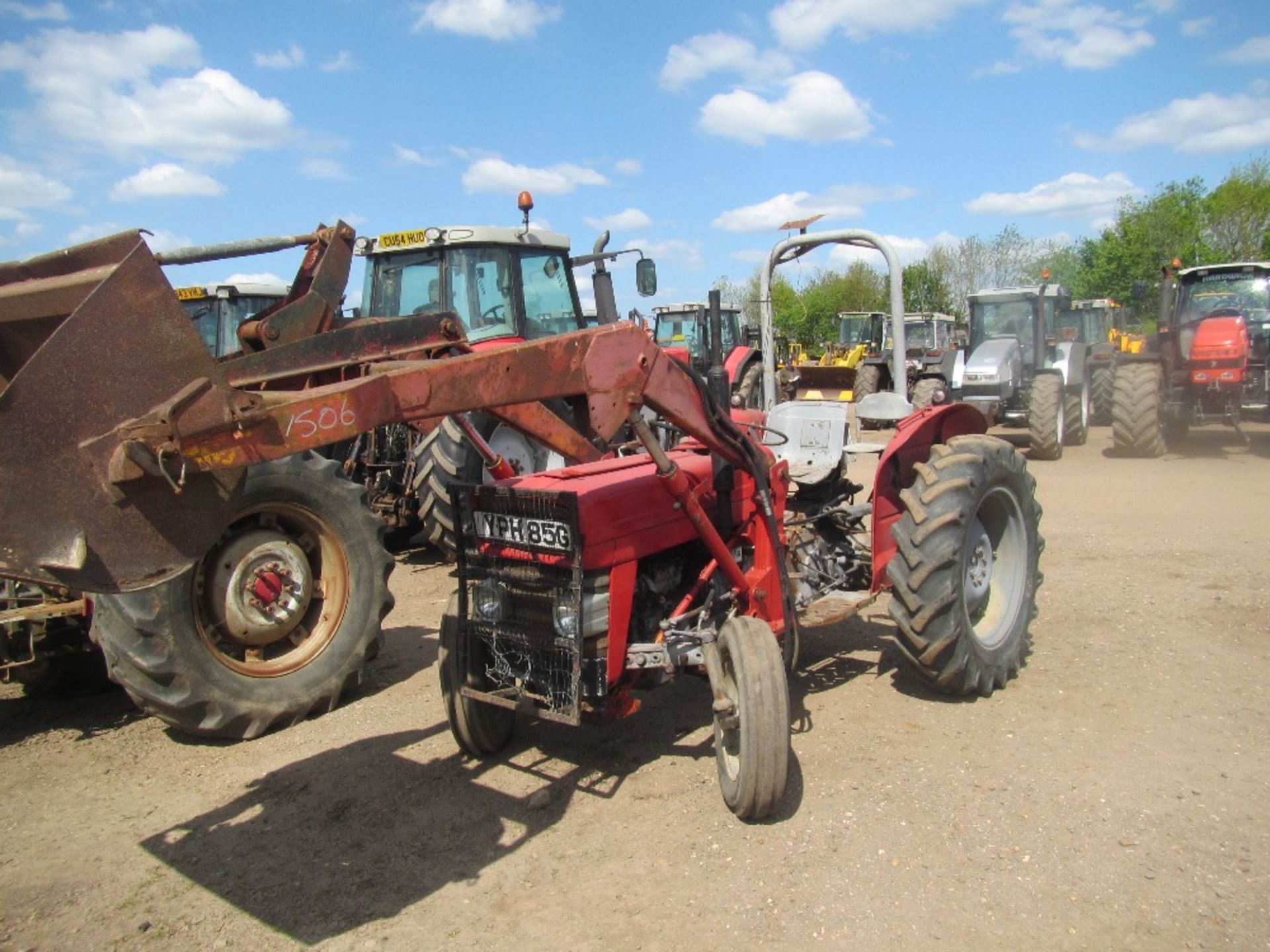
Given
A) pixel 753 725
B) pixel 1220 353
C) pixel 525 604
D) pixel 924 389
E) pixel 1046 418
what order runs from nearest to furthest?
pixel 753 725 < pixel 525 604 < pixel 1220 353 < pixel 1046 418 < pixel 924 389

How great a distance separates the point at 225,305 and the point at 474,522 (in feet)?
27.8

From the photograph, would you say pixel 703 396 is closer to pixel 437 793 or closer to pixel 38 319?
pixel 437 793

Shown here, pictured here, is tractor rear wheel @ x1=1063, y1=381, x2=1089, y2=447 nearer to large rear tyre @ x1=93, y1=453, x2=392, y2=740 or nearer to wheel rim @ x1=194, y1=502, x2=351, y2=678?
large rear tyre @ x1=93, y1=453, x2=392, y2=740

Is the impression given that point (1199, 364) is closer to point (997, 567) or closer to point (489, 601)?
point (997, 567)

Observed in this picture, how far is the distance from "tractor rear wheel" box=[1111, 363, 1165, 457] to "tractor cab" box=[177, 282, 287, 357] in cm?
1073

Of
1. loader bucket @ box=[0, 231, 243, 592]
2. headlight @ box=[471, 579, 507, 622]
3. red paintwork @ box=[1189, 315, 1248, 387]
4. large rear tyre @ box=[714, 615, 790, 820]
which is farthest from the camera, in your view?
red paintwork @ box=[1189, 315, 1248, 387]

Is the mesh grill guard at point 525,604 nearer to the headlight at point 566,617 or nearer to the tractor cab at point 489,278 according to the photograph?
the headlight at point 566,617

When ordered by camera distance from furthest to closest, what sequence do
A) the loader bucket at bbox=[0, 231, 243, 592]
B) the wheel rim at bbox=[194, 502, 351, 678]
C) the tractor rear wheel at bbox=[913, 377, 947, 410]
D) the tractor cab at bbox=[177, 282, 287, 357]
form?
1. the tractor rear wheel at bbox=[913, 377, 947, 410]
2. the tractor cab at bbox=[177, 282, 287, 357]
3. the wheel rim at bbox=[194, 502, 351, 678]
4. the loader bucket at bbox=[0, 231, 243, 592]

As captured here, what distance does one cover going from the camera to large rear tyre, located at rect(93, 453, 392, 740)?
13.4 feet

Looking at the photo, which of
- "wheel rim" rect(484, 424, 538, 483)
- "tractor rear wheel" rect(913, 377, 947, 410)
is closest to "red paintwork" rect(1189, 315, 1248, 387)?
"tractor rear wheel" rect(913, 377, 947, 410)

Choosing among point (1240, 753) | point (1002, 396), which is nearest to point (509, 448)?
point (1240, 753)

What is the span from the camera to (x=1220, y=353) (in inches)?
460

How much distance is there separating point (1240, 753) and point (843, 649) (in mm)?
1970

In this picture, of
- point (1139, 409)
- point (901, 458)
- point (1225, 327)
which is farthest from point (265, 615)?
point (1225, 327)
